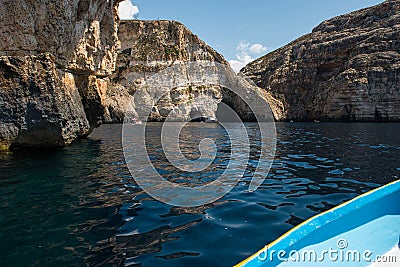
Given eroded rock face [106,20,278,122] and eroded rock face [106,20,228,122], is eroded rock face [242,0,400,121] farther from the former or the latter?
eroded rock face [106,20,228,122]

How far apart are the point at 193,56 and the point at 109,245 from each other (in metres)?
66.9

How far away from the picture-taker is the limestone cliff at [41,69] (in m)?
11.4

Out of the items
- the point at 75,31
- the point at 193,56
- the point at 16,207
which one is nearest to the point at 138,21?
the point at 193,56

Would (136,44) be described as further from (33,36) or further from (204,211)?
(204,211)

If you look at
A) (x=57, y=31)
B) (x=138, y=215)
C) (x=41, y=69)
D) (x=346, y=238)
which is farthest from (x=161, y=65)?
(x=346, y=238)

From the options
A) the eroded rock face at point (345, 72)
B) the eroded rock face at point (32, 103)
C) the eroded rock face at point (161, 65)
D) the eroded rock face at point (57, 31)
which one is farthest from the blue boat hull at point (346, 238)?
the eroded rock face at point (345, 72)

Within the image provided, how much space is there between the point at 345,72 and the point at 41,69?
2448 inches

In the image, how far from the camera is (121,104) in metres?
50.0

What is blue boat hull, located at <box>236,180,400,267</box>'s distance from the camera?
2.54m

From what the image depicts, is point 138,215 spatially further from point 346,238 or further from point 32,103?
point 32,103

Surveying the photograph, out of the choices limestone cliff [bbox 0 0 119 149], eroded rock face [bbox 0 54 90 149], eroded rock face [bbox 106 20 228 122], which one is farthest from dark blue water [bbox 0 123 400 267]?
eroded rock face [bbox 106 20 228 122]

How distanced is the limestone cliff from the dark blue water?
3099 mm

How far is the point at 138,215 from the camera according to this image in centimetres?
523

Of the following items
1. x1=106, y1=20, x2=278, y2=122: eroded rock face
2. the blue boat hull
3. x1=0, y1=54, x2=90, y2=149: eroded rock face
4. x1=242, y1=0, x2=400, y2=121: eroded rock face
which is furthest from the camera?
x1=106, y1=20, x2=278, y2=122: eroded rock face
